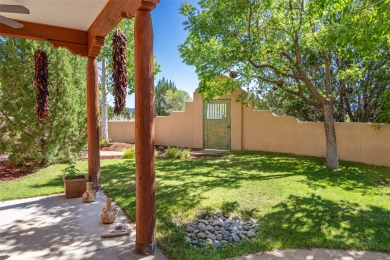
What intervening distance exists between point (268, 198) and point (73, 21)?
14.6ft

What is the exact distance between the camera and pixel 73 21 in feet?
14.3

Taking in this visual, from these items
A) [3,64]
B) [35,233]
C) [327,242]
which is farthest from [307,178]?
[3,64]

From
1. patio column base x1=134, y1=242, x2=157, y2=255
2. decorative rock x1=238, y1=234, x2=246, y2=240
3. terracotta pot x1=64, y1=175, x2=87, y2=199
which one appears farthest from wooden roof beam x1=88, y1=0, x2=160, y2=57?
decorative rock x1=238, y1=234, x2=246, y2=240

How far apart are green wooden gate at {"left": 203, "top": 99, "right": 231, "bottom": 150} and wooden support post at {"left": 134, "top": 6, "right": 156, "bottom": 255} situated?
9.29 meters

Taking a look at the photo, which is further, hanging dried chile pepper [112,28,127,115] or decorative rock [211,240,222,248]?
hanging dried chile pepper [112,28,127,115]

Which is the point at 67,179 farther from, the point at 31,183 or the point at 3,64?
the point at 3,64

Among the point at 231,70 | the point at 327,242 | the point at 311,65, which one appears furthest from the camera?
the point at 311,65

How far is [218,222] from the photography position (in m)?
3.63

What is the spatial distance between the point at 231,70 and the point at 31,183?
6074mm

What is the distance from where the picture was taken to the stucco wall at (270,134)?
27.3 feet

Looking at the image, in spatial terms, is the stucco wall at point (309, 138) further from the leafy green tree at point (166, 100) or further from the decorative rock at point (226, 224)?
the leafy green tree at point (166, 100)

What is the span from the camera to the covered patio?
2.76 meters

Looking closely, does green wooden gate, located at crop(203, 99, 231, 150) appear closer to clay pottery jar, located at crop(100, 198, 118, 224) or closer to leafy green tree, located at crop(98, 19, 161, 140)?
leafy green tree, located at crop(98, 19, 161, 140)

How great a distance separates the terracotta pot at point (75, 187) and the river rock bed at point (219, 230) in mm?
2374
